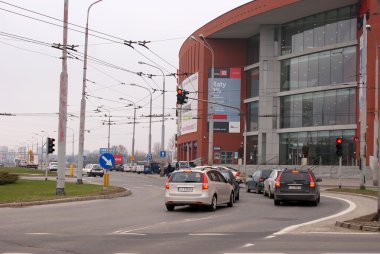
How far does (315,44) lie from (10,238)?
60.6 meters

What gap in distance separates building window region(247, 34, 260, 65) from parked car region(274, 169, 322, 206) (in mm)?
56803

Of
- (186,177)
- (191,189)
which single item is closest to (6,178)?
(186,177)

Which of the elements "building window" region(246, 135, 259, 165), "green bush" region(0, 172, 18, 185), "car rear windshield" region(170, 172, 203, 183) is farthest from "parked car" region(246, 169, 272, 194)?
"building window" region(246, 135, 259, 165)

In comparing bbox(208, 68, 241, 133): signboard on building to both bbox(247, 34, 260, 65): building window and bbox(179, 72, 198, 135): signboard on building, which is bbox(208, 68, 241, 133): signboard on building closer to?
bbox(247, 34, 260, 65): building window

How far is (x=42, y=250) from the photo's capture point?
10.7 meters

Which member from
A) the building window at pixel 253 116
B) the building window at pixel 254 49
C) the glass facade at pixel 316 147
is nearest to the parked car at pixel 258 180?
the glass facade at pixel 316 147

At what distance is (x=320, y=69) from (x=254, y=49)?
15293 mm

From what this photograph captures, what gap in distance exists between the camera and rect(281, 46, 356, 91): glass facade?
6462cm

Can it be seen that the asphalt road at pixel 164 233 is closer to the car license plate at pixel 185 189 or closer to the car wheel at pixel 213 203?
the car wheel at pixel 213 203

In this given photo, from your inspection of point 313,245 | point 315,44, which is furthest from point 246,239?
point 315,44

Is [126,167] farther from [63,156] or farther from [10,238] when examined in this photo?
[10,238]

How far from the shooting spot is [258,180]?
34.1m

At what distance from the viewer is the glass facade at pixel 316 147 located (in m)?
64.6

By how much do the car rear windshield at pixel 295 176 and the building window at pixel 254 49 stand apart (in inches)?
2230
